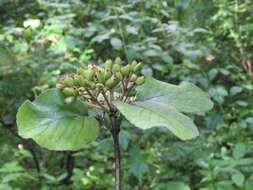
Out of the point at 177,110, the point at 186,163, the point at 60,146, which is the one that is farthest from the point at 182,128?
the point at 186,163

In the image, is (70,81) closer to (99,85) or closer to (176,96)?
(99,85)

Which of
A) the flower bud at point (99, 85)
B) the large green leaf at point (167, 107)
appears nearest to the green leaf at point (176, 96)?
the large green leaf at point (167, 107)

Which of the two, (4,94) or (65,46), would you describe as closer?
(65,46)

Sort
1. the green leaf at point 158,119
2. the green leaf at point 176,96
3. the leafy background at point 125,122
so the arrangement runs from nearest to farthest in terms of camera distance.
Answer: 1. the green leaf at point 158,119
2. the green leaf at point 176,96
3. the leafy background at point 125,122

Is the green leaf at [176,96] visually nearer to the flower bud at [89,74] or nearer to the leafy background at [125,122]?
the flower bud at [89,74]

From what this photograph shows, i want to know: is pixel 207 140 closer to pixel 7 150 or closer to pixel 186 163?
pixel 186 163

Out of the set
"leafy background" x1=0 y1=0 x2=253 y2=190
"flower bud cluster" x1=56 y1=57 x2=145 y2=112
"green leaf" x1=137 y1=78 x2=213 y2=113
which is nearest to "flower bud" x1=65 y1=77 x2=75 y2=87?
"flower bud cluster" x1=56 y1=57 x2=145 y2=112
